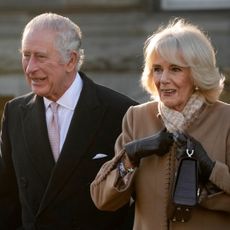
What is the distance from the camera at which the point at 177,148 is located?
4535mm

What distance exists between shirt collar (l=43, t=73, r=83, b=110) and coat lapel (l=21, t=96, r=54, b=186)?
66 mm

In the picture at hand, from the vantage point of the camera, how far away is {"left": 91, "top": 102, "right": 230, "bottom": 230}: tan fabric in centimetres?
450

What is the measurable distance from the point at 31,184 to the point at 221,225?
1240 mm

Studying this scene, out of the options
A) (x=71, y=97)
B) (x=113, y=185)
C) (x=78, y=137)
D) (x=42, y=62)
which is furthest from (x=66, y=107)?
(x=113, y=185)

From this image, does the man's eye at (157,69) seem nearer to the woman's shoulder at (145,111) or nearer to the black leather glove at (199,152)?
the woman's shoulder at (145,111)

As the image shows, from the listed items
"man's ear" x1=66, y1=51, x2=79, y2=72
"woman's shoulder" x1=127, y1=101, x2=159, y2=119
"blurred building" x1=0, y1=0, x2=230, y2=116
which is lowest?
"blurred building" x1=0, y1=0, x2=230, y2=116

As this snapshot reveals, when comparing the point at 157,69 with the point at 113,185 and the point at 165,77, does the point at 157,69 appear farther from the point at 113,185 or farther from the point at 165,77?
the point at 113,185

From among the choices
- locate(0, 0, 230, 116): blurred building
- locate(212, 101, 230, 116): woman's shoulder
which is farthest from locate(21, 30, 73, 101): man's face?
locate(0, 0, 230, 116): blurred building

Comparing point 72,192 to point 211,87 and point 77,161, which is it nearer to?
point 77,161

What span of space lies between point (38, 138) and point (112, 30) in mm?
4539

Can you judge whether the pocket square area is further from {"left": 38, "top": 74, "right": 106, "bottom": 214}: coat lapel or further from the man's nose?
the man's nose

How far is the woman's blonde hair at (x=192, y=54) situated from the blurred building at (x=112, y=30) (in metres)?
4.97

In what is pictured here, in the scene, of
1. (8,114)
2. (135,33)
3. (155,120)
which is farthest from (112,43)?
(155,120)

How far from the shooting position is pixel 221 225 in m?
4.53
